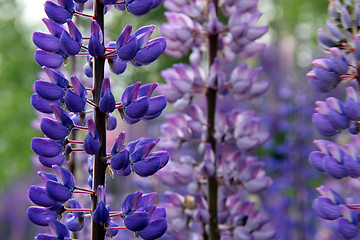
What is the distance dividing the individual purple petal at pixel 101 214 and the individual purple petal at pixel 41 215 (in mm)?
115

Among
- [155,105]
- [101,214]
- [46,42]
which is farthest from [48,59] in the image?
[101,214]

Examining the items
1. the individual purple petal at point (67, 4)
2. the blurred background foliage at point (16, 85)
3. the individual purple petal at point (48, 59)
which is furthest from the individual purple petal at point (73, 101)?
the blurred background foliage at point (16, 85)

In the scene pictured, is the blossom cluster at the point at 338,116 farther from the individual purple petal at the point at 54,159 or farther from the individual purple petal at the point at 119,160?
the individual purple petal at the point at 54,159

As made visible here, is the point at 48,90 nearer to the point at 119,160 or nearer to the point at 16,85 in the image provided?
the point at 119,160

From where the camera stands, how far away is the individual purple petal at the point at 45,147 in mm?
1091

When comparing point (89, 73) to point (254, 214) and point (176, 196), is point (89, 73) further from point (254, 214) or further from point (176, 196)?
point (254, 214)

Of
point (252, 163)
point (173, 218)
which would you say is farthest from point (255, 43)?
point (173, 218)

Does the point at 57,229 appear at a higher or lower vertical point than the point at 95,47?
lower

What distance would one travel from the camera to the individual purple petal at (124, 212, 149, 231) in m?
1.09

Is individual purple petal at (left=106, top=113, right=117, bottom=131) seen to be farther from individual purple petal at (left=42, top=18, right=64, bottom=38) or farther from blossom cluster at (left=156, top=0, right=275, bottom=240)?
blossom cluster at (left=156, top=0, right=275, bottom=240)

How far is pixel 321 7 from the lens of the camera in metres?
9.70

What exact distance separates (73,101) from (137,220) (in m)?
0.30

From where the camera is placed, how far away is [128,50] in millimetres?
1132

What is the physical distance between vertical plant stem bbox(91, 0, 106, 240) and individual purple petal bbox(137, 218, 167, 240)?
A: 0.10 metres
